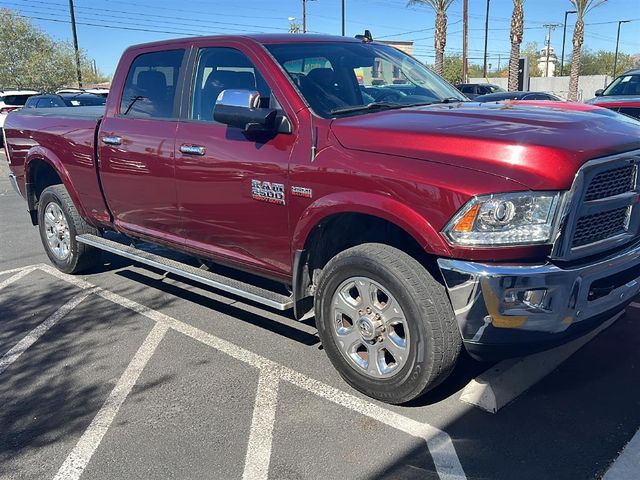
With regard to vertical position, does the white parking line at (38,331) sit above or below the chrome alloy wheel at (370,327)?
below

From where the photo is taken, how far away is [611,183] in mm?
3180

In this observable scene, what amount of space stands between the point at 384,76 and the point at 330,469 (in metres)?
2.75

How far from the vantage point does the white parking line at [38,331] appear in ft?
14.3

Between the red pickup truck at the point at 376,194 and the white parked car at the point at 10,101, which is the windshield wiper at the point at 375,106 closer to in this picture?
the red pickup truck at the point at 376,194

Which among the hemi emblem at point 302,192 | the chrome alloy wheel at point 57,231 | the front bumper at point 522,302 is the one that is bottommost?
the chrome alloy wheel at point 57,231

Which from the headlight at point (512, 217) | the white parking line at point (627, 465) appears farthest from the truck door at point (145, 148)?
the white parking line at point (627, 465)

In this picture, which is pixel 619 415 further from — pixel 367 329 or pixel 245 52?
pixel 245 52

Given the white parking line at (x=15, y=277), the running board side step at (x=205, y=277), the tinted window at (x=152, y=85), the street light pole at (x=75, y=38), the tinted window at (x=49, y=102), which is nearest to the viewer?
the running board side step at (x=205, y=277)

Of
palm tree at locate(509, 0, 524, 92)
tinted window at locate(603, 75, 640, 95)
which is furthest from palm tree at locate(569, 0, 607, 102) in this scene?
tinted window at locate(603, 75, 640, 95)

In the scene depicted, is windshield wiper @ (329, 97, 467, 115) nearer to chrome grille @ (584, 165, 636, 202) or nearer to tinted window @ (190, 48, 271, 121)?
tinted window @ (190, 48, 271, 121)

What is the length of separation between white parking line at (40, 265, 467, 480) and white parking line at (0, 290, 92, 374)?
47cm

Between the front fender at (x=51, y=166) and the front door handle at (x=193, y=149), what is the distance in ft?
6.30

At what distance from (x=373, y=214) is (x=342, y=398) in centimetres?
115

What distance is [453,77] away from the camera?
2547 inches
